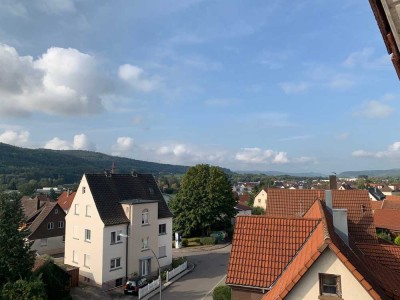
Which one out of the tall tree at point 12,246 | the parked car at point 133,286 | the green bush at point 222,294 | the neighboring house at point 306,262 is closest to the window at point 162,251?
the parked car at point 133,286

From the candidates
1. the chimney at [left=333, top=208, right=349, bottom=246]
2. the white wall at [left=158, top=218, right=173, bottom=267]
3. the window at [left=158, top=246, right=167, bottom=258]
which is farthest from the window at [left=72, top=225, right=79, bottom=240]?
the chimney at [left=333, top=208, right=349, bottom=246]

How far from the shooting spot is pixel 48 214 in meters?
45.0

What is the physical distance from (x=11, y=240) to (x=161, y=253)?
16337mm

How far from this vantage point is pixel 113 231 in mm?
31125

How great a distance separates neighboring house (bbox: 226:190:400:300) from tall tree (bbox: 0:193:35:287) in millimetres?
17457

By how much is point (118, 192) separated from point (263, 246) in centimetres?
2300

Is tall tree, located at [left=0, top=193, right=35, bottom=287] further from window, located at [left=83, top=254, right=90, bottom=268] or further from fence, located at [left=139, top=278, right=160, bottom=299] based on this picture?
fence, located at [left=139, top=278, right=160, bottom=299]

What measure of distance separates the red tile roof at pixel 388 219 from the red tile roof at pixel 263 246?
38172mm

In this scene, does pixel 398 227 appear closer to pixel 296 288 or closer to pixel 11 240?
→ pixel 296 288

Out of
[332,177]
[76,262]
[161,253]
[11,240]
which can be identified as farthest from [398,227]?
[11,240]

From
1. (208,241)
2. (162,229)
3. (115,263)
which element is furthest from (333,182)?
(208,241)

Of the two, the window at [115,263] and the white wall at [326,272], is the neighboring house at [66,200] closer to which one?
the window at [115,263]

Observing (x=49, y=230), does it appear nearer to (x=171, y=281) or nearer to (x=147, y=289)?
(x=171, y=281)

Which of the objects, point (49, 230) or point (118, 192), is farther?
point (49, 230)
